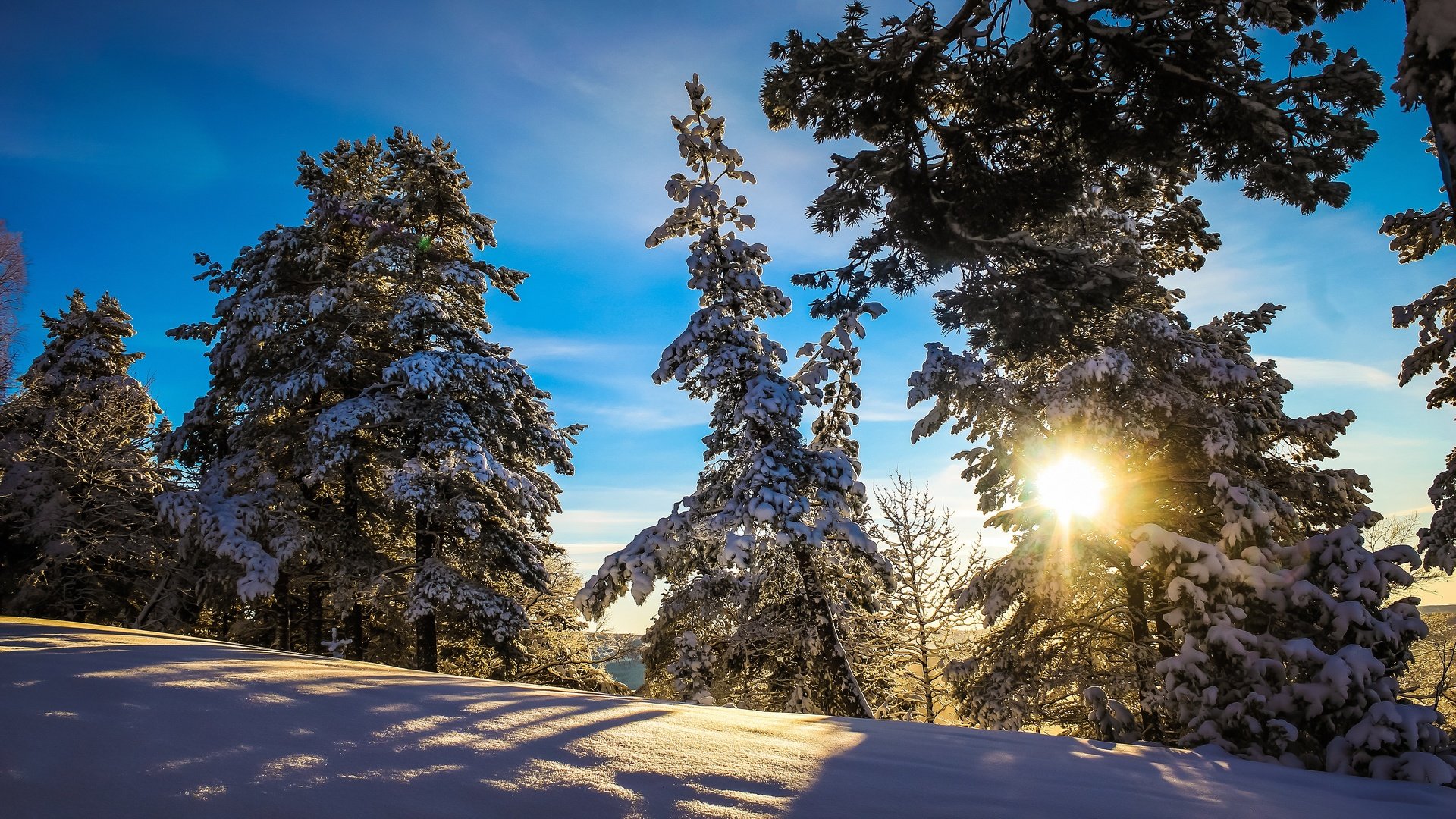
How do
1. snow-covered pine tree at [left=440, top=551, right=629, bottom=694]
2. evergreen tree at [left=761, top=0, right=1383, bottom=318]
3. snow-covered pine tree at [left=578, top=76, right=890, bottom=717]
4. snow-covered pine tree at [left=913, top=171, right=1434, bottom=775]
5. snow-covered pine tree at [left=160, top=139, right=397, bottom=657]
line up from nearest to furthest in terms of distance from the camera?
evergreen tree at [left=761, top=0, right=1383, bottom=318] → snow-covered pine tree at [left=578, top=76, right=890, bottom=717] → snow-covered pine tree at [left=913, top=171, right=1434, bottom=775] → snow-covered pine tree at [left=160, top=139, right=397, bottom=657] → snow-covered pine tree at [left=440, top=551, right=629, bottom=694]

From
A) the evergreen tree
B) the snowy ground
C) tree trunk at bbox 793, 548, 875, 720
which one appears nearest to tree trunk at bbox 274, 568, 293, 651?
the snowy ground

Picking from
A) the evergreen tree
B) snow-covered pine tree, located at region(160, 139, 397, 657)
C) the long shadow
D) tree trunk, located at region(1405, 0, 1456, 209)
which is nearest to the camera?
the long shadow

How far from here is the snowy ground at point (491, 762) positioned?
2.29m

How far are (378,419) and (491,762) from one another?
11642 millimetres

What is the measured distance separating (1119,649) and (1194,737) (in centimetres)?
764

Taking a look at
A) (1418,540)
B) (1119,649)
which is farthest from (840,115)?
(1418,540)

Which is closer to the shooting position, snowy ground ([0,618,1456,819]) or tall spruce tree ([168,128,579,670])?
snowy ground ([0,618,1456,819])

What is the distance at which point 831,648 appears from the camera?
10.9m

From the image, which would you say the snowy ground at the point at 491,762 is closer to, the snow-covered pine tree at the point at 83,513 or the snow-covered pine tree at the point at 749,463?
the snow-covered pine tree at the point at 749,463

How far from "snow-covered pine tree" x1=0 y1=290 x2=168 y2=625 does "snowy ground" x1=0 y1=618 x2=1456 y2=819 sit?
12.3 m

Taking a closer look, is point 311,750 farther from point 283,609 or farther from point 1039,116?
point 283,609

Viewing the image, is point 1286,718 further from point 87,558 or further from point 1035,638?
point 87,558

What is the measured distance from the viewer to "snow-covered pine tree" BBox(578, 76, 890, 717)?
9.48 metres

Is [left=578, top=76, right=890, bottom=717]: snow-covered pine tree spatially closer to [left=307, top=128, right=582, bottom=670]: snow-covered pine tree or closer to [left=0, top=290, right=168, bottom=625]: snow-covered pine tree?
[left=307, top=128, right=582, bottom=670]: snow-covered pine tree
